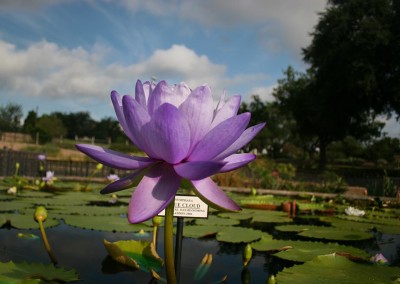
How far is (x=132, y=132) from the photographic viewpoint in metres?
0.63

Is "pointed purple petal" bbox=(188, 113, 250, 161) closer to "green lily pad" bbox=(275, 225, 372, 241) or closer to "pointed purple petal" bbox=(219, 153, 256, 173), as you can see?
"pointed purple petal" bbox=(219, 153, 256, 173)

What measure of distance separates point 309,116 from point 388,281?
70.5 feet

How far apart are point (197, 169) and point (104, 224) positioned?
1.54 m

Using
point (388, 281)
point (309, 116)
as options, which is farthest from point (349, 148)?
point (388, 281)

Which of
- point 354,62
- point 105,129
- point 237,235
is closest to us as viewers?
point 237,235

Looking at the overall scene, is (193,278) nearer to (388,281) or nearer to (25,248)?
(388,281)

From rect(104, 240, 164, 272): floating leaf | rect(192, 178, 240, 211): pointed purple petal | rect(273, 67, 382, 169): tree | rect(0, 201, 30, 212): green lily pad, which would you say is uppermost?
rect(273, 67, 382, 169): tree

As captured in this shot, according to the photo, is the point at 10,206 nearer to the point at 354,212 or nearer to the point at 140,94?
the point at 140,94

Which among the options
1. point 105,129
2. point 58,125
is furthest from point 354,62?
point 105,129

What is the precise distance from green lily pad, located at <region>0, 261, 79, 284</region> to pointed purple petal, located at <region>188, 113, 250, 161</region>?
606 mm

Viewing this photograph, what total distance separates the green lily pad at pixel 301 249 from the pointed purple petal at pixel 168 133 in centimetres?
90

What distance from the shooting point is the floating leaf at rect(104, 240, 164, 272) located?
1103mm

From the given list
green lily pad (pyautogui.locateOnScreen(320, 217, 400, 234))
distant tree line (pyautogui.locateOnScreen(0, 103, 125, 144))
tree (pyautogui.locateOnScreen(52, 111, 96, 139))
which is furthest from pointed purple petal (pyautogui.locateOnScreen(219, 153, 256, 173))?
tree (pyautogui.locateOnScreen(52, 111, 96, 139))

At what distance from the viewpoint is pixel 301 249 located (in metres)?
1.48
